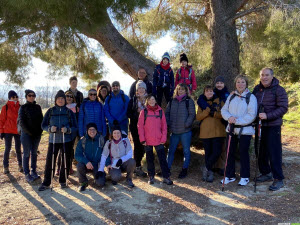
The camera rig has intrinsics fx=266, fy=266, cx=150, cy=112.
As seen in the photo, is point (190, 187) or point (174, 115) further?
point (174, 115)

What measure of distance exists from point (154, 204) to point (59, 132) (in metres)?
2.24

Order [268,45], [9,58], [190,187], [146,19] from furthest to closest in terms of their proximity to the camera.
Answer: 1. [146,19]
2. [268,45]
3. [9,58]
4. [190,187]

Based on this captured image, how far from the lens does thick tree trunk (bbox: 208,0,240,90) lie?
602cm

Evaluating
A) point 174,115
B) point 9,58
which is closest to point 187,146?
point 174,115

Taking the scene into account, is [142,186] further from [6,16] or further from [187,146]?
[6,16]

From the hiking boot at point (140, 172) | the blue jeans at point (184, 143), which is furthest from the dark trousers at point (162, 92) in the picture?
the hiking boot at point (140, 172)

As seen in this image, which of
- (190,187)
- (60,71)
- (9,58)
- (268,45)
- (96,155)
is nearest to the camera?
(190,187)

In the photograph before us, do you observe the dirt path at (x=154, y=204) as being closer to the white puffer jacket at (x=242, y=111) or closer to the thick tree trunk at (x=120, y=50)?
the white puffer jacket at (x=242, y=111)

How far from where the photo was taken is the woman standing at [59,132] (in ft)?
16.1

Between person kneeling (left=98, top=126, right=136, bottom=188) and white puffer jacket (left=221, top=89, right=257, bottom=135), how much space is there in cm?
189

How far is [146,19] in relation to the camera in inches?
280

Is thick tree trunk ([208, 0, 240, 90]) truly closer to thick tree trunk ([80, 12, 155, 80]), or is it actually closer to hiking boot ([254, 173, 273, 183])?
thick tree trunk ([80, 12, 155, 80])

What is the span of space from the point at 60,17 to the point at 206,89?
112 inches

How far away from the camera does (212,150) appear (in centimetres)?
514
